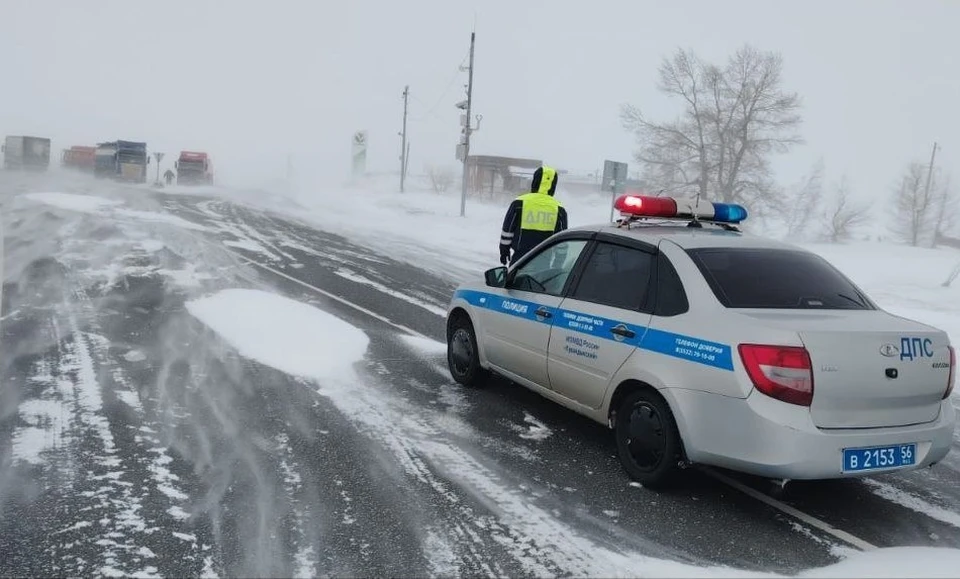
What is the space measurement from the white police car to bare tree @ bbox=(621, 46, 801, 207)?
37.4m

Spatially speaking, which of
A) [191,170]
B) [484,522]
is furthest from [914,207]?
[484,522]

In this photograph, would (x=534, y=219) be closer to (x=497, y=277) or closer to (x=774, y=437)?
(x=497, y=277)

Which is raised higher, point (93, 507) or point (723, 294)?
point (723, 294)

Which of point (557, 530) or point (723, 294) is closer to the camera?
point (557, 530)

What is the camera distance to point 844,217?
68.0m

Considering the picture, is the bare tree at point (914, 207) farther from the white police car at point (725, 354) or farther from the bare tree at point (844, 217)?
the white police car at point (725, 354)

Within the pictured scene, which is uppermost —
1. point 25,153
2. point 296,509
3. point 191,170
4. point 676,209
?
point 25,153

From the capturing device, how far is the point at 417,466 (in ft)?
16.0

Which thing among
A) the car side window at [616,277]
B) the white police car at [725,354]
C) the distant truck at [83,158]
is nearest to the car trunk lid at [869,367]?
the white police car at [725,354]

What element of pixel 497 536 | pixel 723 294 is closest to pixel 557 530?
pixel 497 536

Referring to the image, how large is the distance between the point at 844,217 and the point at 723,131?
105ft

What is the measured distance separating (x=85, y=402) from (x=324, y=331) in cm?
313

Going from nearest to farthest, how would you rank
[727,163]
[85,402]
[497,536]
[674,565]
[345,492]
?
[674,565] → [497,536] → [345,492] → [85,402] → [727,163]

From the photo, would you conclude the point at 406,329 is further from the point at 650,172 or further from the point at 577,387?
the point at 650,172
